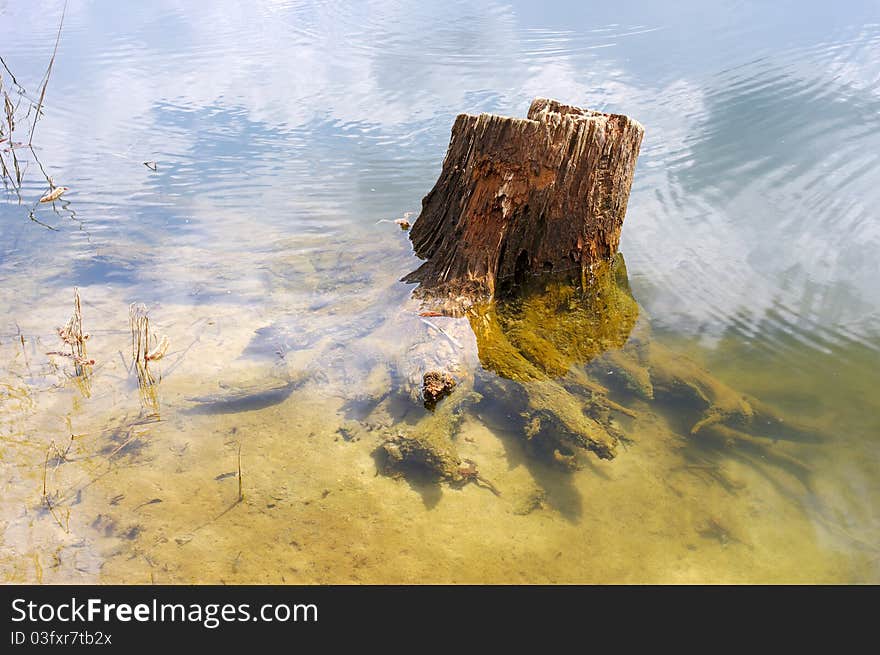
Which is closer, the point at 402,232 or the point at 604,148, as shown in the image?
the point at 604,148

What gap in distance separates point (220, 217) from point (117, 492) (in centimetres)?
364

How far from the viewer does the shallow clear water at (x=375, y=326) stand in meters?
2.60

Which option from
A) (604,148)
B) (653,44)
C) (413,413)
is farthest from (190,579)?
(653,44)

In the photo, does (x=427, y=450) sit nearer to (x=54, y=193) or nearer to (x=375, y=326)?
(x=375, y=326)

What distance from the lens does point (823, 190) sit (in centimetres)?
612

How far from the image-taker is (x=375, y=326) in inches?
159

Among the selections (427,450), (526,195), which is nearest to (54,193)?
A: (526,195)

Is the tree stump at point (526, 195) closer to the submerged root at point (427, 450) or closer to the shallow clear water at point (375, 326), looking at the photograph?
the shallow clear water at point (375, 326)

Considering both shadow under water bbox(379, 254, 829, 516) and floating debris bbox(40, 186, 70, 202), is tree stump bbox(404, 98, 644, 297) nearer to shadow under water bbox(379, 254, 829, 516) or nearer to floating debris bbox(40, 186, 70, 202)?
shadow under water bbox(379, 254, 829, 516)

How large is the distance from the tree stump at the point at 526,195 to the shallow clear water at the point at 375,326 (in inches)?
20.5

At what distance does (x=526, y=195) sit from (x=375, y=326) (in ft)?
4.52

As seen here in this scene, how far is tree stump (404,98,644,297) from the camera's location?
4.16 meters
